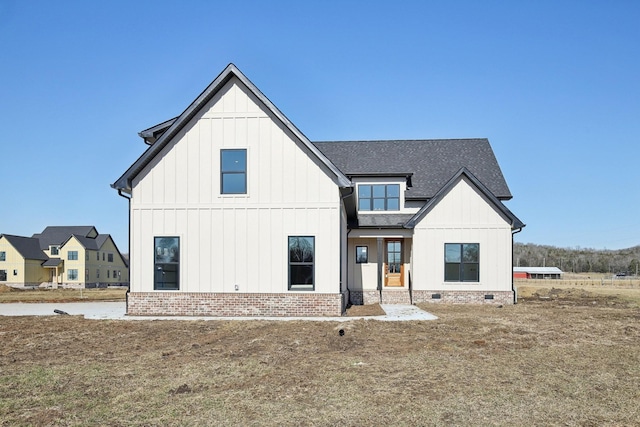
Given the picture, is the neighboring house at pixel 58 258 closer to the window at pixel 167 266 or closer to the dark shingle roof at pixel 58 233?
the dark shingle roof at pixel 58 233

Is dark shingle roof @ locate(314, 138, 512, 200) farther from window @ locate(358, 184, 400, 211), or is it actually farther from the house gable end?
the house gable end

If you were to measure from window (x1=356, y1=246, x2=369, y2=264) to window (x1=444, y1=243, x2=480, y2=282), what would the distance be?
3.65 metres

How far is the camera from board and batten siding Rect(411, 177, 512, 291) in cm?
2088

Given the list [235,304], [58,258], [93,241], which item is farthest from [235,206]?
[93,241]

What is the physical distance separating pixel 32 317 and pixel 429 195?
16696 millimetres

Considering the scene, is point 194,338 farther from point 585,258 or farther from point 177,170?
point 585,258

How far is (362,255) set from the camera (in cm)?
2297

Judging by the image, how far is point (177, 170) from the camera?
16.7 meters

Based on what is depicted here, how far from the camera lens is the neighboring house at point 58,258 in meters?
63.3

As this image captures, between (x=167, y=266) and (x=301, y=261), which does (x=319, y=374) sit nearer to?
(x=301, y=261)

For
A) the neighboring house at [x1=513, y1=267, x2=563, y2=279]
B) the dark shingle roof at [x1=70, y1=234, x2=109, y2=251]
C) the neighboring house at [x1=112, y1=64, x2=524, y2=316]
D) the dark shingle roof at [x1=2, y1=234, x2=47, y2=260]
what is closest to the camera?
the neighboring house at [x1=112, y1=64, x2=524, y2=316]

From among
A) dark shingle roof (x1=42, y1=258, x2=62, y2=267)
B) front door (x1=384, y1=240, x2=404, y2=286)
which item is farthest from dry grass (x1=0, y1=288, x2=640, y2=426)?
dark shingle roof (x1=42, y1=258, x2=62, y2=267)

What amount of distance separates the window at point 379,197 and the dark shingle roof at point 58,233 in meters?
58.0

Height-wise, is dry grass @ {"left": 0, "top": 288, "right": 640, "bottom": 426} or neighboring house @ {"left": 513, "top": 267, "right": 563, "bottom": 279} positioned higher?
dry grass @ {"left": 0, "top": 288, "right": 640, "bottom": 426}
